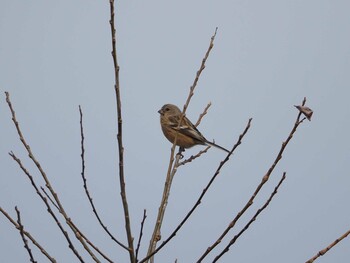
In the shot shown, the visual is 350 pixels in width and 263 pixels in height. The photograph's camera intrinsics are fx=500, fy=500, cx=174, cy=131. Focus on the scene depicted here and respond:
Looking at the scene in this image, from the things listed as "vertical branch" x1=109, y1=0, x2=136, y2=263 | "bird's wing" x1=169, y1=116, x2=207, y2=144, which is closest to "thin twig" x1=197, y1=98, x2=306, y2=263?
"vertical branch" x1=109, y1=0, x2=136, y2=263

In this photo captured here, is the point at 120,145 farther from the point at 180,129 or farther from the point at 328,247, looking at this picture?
the point at 180,129

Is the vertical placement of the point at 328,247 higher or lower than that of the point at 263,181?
lower

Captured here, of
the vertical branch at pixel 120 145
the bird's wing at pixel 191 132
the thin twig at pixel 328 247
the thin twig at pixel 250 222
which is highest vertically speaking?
the bird's wing at pixel 191 132

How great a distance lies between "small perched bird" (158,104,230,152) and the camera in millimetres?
8320

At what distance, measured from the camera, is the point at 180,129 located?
27.0 feet

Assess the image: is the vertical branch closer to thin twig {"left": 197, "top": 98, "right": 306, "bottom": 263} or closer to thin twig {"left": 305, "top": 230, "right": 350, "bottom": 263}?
thin twig {"left": 197, "top": 98, "right": 306, "bottom": 263}

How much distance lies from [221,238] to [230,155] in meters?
0.40

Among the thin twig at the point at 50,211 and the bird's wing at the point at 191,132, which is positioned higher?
the bird's wing at the point at 191,132

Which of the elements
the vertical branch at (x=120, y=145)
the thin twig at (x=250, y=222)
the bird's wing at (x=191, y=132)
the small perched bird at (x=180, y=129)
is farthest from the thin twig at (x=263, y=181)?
the bird's wing at (x=191, y=132)

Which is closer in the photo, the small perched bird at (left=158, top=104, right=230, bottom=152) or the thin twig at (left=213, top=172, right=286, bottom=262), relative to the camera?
the thin twig at (left=213, top=172, right=286, bottom=262)

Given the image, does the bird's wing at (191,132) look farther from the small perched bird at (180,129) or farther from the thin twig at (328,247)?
the thin twig at (328,247)

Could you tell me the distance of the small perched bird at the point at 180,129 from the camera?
8320 millimetres

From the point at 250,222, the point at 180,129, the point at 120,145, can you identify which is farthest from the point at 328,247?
the point at 180,129

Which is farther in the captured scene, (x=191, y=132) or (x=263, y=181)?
(x=191, y=132)
